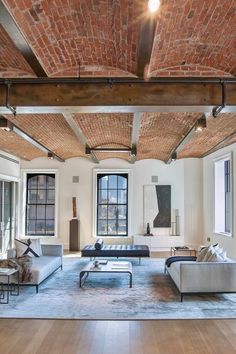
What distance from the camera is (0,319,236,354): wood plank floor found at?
3611 mm

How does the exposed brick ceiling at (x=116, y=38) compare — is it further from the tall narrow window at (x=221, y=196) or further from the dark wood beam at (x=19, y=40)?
the tall narrow window at (x=221, y=196)

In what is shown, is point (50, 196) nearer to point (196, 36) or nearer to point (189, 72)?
point (189, 72)

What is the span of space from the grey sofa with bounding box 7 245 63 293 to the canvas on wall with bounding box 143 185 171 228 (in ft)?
13.5

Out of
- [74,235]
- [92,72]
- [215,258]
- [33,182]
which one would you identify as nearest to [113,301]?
[215,258]

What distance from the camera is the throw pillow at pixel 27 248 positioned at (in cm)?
663

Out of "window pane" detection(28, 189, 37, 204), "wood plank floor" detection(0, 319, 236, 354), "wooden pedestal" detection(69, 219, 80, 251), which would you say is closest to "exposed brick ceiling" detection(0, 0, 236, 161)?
"wood plank floor" detection(0, 319, 236, 354)

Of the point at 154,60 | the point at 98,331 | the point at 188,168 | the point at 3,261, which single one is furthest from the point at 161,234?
the point at 154,60

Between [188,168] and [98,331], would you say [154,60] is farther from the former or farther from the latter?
[188,168]

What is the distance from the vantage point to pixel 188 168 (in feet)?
35.7

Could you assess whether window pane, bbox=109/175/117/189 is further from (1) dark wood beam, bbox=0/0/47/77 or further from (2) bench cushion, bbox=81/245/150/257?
(1) dark wood beam, bbox=0/0/47/77

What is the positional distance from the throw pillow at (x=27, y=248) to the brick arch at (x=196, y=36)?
14.5 feet

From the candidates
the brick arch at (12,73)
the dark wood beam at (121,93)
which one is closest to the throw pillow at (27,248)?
the dark wood beam at (121,93)

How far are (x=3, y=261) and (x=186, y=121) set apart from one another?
4122 mm

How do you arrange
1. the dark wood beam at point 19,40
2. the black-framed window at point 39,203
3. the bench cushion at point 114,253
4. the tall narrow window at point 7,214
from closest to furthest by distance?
the dark wood beam at point 19,40 → the bench cushion at point 114,253 → the tall narrow window at point 7,214 → the black-framed window at point 39,203
